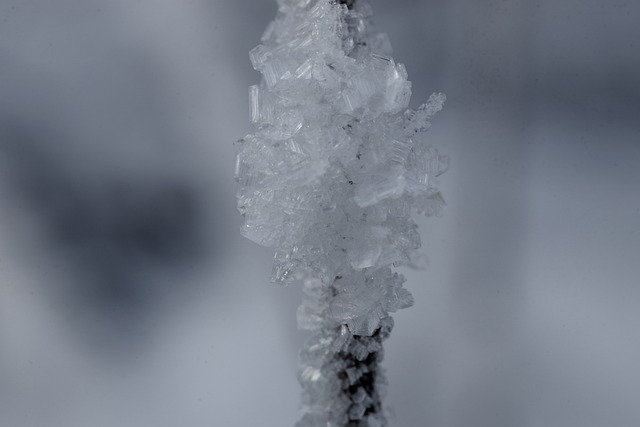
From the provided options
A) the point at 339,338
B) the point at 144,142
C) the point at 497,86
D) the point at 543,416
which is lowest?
the point at 339,338

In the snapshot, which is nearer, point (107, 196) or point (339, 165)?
point (339, 165)

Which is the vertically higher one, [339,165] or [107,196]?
[107,196]

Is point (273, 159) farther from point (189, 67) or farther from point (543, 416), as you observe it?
point (543, 416)

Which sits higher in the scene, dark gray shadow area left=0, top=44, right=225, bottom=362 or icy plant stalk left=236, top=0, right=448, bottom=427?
dark gray shadow area left=0, top=44, right=225, bottom=362

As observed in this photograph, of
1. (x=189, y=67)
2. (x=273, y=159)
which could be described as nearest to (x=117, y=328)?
(x=189, y=67)

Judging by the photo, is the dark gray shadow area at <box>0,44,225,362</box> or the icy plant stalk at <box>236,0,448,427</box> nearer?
the icy plant stalk at <box>236,0,448,427</box>

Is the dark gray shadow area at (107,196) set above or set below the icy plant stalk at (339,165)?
above

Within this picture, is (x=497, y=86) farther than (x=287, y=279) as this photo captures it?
Yes

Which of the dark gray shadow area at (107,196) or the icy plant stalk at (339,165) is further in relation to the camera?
the dark gray shadow area at (107,196)
